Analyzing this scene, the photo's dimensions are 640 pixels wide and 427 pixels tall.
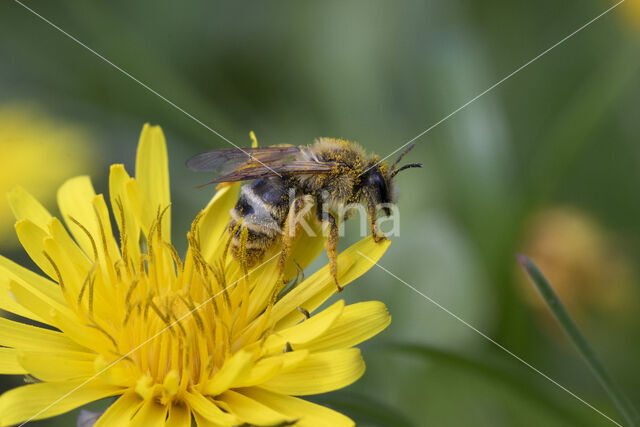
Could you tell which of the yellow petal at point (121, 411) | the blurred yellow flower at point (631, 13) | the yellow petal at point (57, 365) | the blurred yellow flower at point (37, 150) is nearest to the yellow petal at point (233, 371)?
the yellow petal at point (121, 411)

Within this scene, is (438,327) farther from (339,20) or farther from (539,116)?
(339,20)

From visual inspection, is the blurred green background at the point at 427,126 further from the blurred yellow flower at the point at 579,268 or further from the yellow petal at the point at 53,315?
the yellow petal at the point at 53,315

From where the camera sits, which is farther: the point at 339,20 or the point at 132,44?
the point at 339,20

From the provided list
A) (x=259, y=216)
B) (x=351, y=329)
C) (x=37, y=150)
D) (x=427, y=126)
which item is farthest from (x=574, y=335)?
(x=37, y=150)

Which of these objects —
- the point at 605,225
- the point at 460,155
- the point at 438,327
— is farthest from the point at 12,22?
the point at 605,225

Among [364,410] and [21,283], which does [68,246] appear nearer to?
[21,283]

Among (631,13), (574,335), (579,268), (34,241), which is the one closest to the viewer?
(574,335)
